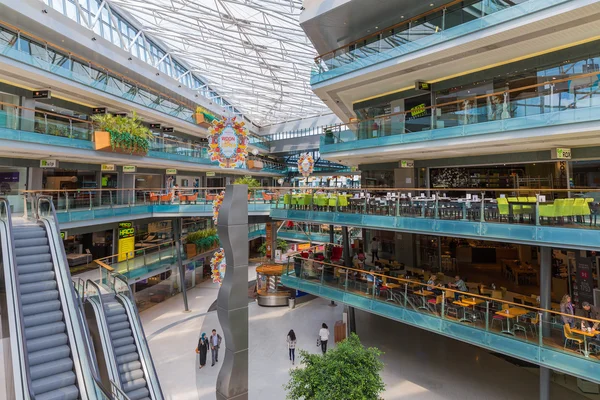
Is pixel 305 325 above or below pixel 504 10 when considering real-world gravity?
below

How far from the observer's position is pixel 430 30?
12289 mm

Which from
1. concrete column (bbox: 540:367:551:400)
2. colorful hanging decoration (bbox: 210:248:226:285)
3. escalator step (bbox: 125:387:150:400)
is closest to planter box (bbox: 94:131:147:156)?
colorful hanging decoration (bbox: 210:248:226:285)

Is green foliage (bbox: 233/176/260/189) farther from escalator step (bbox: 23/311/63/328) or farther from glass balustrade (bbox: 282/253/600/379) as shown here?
escalator step (bbox: 23/311/63/328)

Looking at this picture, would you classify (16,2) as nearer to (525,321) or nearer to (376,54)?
(376,54)

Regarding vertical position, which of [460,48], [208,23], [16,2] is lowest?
[460,48]

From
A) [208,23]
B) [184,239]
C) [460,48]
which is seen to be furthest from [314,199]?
[208,23]

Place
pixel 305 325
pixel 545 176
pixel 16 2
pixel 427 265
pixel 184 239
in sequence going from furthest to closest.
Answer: pixel 184 239
pixel 305 325
pixel 427 265
pixel 16 2
pixel 545 176

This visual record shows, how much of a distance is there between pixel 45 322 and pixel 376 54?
14292mm

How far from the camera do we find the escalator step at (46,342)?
21.0 feet

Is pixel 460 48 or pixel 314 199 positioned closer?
pixel 460 48

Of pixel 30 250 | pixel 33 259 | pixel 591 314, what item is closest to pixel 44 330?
pixel 33 259

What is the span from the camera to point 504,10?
1040 cm

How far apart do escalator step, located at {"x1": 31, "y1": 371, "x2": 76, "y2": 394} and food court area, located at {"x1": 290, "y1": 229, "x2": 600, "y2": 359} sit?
31.8 ft

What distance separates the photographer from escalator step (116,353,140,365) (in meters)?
9.56
